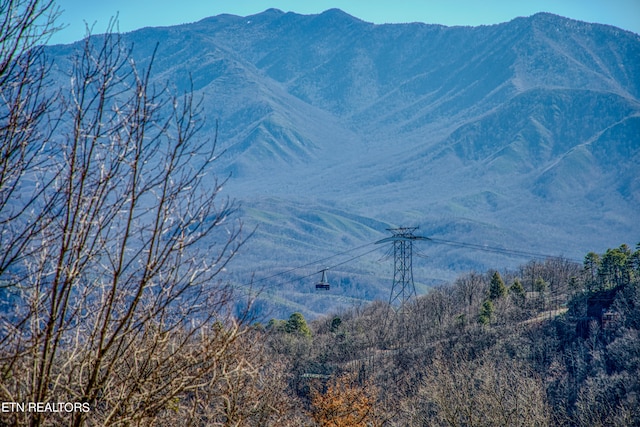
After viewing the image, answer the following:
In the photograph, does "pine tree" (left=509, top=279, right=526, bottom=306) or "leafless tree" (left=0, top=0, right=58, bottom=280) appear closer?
"leafless tree" (left=0, top=0, right=58, bottom=280)

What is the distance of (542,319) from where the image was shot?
6181cm

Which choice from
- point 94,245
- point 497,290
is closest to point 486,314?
point 497,290

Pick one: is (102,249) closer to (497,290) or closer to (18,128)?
(18,128)

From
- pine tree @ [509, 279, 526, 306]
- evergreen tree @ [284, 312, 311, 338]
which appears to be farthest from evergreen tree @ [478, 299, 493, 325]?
evergreen tree @ [284, 312, 311, 338]

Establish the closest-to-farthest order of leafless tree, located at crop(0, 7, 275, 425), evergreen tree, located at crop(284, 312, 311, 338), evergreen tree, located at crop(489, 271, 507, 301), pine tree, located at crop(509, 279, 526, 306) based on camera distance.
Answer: leafless tree, located at crop(0, 7, 275, 425) < pine tree, located at crop(509, 279, 526, 306) < evergreen tree, located at crop(284, 312, 311, 338) < evergreen tree, located at crop(489, 271, 507, 301)

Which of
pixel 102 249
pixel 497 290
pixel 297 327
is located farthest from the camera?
pixel 497 290

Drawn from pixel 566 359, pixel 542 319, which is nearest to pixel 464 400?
pixel 566 359

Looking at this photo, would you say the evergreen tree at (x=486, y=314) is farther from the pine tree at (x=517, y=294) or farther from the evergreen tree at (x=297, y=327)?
the evergreen tree at (x=297, y=327)

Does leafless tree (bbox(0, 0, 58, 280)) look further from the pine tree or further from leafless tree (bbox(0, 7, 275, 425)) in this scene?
the pine tree

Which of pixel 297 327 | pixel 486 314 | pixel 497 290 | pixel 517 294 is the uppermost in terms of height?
pixel 497 290

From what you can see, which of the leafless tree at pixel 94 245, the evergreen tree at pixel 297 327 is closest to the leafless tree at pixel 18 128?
the leafless tree at pixel 94 245

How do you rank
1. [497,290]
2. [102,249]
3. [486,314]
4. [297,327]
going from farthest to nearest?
[497,290], [297,327], [486,314], [102,249]

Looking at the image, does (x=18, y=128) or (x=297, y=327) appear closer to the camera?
(x=18, y=128)

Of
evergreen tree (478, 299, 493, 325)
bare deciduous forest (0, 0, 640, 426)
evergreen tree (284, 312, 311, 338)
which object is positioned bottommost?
evergreen tree (284, 312, 311, 338)
